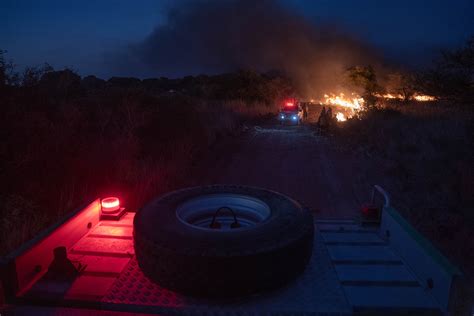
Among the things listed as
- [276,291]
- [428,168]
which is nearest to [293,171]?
[428,168]

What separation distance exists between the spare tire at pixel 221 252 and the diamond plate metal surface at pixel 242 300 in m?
0.05

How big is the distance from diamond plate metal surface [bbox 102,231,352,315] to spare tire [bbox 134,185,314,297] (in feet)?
0.17

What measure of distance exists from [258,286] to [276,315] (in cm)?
21

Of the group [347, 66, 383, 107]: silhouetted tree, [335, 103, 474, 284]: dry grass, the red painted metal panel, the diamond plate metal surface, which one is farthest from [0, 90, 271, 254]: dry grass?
[347, 66, 383, 107]: silhouetted tree

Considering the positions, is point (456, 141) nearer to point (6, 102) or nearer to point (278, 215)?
point (278, 215)

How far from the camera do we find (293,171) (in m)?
9.77

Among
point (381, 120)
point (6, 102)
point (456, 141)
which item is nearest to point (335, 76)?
point (381, 120)

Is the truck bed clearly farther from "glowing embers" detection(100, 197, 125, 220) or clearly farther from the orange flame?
the orange flame

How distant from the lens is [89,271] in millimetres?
2352

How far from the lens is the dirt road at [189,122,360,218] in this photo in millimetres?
7434

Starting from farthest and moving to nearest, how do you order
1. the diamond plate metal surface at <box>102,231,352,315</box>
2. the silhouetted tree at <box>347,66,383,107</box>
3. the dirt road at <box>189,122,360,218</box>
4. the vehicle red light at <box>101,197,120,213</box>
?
1. the silhouetted tree at <box>347,66,383,107</box>
2. the dirt road at <box>189,122,360,218</box>
3. the vehicle red light at <box>101,197,120,213</box>
4. the diamond plate metal surface at <box>102,231,352,315</box>

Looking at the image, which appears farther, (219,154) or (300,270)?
(219,154)

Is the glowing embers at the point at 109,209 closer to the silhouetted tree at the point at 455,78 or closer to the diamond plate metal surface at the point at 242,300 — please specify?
the diamond plate metal surface at the point at 242,300

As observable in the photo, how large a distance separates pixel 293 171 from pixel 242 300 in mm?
7894
